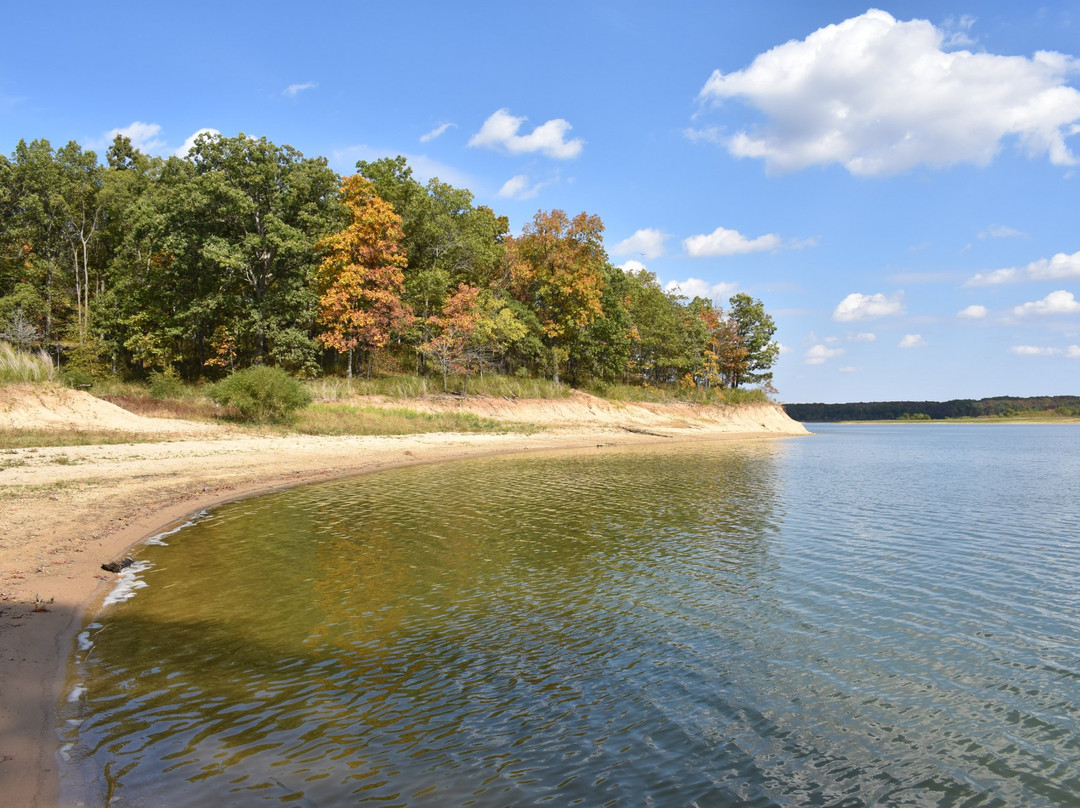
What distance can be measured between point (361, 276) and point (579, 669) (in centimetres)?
4039

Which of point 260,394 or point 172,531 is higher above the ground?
point 260,394

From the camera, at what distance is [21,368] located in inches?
1204

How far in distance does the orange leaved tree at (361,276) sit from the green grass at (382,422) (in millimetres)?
5760

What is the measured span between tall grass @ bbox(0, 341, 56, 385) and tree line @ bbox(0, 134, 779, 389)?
35.2ft

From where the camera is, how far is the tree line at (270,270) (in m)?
43.5

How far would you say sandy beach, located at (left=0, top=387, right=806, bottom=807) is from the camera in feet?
21.2

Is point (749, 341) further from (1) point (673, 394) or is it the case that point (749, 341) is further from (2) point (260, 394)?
(2) point (260, 394)

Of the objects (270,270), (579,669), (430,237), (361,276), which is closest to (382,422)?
(361,276)

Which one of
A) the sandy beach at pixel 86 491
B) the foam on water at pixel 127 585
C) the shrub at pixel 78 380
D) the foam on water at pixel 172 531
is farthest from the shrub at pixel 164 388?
the foam on water at pixel 127 585

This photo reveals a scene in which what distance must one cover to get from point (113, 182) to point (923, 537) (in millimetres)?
59458

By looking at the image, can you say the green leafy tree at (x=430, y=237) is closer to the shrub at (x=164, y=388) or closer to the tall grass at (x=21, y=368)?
the shrub at (x=164, y=388)

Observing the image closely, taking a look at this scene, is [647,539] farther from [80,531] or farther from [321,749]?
[80,531]

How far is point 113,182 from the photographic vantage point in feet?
164

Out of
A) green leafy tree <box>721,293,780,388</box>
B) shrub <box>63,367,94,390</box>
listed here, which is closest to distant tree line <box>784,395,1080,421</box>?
green leafy tree <box>721,293,780,388</box>
